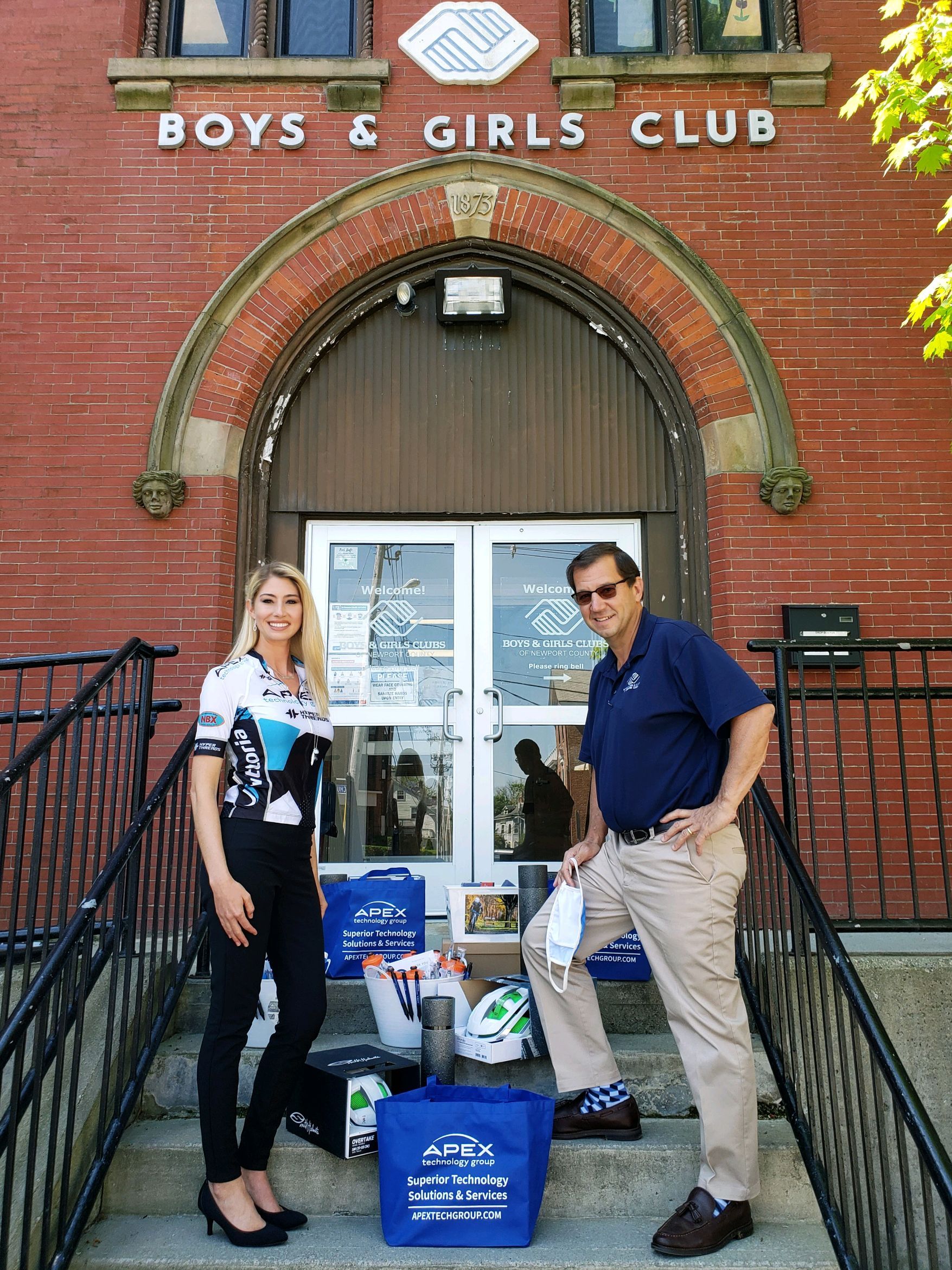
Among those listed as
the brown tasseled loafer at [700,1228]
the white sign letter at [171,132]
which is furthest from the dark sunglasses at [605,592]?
the white sign letter at [171,132]

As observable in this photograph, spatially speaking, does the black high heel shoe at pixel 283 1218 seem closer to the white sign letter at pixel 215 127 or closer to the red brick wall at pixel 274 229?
the red brick wall at pixel 274 229

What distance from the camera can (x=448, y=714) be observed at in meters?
5.86

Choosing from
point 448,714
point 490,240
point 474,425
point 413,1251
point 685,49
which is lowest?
point 413,1251

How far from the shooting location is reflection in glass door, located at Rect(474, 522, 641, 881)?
5.75 m

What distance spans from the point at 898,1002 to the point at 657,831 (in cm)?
162

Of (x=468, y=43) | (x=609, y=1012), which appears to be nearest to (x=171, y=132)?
(x=468, y=43)

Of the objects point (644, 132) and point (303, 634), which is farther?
point (644, 132)

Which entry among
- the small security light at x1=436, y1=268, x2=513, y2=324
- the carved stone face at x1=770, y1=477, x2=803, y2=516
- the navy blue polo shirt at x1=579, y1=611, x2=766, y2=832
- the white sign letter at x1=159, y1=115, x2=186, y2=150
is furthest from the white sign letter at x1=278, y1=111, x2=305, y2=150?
the navy blue polo shirt at x1=579, y1=611, x2=766, y2=832

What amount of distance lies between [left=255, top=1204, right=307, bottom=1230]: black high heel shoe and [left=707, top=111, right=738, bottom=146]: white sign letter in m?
6.09

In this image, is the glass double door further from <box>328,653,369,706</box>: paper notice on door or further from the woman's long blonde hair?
the woman's long blonde hair

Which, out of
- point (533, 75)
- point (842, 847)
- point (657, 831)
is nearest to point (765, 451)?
point (842, 847)

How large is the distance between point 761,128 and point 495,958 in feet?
17.1

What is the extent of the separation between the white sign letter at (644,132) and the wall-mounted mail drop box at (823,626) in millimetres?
3006

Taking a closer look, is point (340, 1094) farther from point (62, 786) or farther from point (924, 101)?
point (924, 101)
